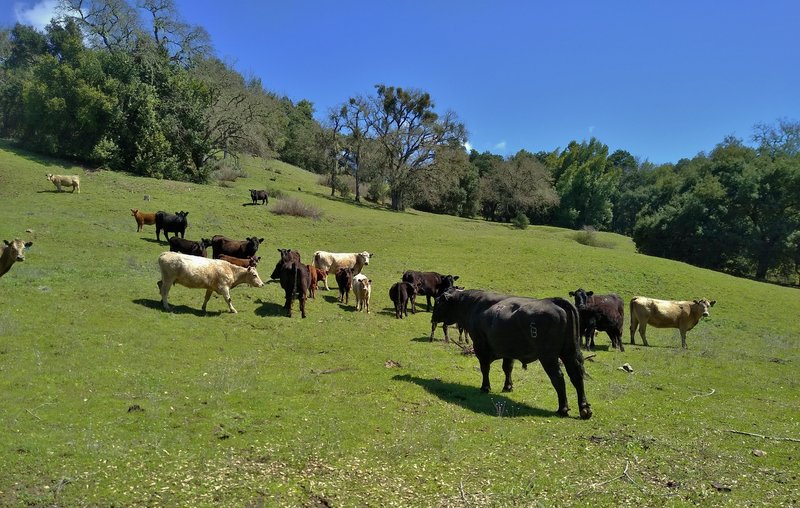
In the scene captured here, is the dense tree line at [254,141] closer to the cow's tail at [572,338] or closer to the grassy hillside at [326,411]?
the grassy hillside at [326,411]

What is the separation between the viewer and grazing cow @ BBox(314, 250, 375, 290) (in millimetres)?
25281

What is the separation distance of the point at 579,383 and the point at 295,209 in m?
35.4

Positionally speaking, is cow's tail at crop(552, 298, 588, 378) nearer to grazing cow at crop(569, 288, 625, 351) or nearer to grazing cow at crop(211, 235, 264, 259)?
grazing cow at crop(569, 288, 625, 351)

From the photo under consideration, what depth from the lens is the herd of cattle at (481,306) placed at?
10680mm

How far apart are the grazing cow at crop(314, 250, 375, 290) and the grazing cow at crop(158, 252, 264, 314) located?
7.10m

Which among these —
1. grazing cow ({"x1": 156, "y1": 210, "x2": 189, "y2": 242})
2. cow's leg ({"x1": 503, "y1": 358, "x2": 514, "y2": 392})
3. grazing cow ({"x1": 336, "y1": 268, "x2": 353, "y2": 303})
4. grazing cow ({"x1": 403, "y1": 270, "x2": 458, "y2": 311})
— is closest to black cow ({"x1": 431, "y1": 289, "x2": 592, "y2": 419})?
cow's leg ({"x1": 503, "y1": 358, "x2": 514, "y2": 392})

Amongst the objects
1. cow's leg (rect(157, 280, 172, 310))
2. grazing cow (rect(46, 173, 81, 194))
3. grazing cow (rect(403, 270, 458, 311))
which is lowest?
cow's leg (rect(157, 280, 172, 310))

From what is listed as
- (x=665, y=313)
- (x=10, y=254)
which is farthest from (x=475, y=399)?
(x=10, y=254)

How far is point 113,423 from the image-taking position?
8633 mm

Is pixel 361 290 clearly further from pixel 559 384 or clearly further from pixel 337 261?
pixel 559 384

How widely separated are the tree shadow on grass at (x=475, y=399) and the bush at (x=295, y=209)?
3174 cm

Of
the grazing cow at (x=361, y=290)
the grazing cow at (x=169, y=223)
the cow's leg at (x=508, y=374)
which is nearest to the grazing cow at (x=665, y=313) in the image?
the cow's leg at (x=508, y=374)

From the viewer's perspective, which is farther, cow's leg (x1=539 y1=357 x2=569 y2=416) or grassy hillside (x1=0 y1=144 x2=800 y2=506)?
cow's leg (x1=539 y1=357 x2=569 y2=416)

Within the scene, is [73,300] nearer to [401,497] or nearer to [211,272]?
[211,272]
